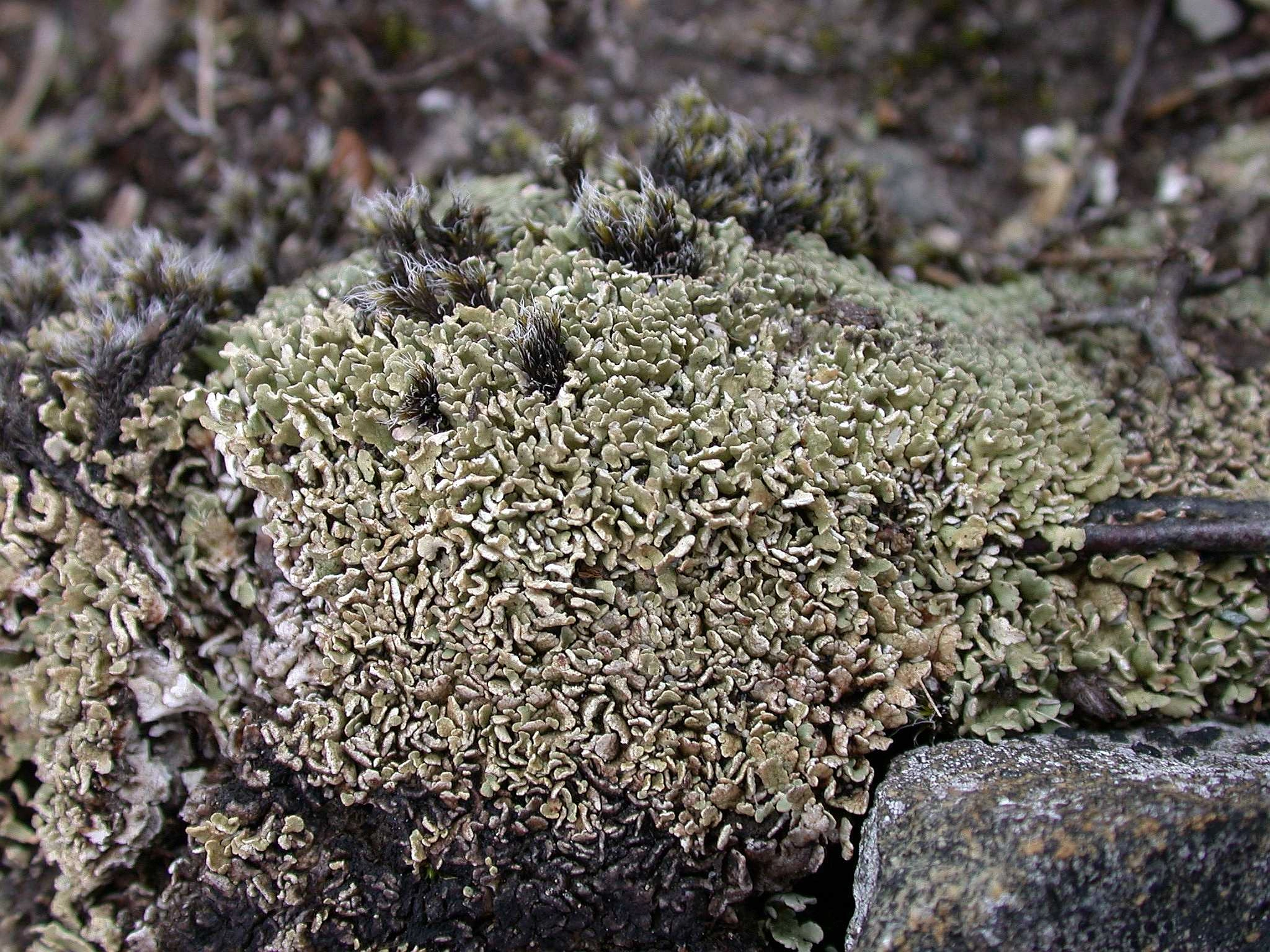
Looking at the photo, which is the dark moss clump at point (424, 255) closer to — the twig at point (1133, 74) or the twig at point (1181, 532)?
the twig at point (1181, 532)

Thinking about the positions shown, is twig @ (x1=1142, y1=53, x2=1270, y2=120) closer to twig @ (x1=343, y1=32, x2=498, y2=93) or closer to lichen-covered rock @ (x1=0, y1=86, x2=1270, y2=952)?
lichen-covered rock @ (x1=0, y1=86, x2=1270, y2=952)

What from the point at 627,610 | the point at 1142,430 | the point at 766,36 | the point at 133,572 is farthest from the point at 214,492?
the point at 766,36

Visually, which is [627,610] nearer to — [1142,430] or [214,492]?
[214,492]

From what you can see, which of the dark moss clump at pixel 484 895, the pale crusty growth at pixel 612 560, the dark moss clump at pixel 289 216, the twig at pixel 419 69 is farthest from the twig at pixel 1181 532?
the twig at pixel 419 69

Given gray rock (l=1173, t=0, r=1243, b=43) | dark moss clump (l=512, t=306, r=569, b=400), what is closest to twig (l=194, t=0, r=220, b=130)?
dark moss clump (l=512, t=306, r=569, b=400)

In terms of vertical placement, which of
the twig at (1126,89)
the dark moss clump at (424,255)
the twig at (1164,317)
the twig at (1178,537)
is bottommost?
the twig at (1178,537)

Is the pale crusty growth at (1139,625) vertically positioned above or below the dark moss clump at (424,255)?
below

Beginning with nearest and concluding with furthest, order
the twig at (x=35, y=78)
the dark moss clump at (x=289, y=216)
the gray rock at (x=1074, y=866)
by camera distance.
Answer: the gray rock at (x=1074, y=866)
the dark moss clump at (x=289, y=216)
the twig at (x=35, y=78)

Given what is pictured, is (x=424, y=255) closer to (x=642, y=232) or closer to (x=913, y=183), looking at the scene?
(x=642, y=232)
